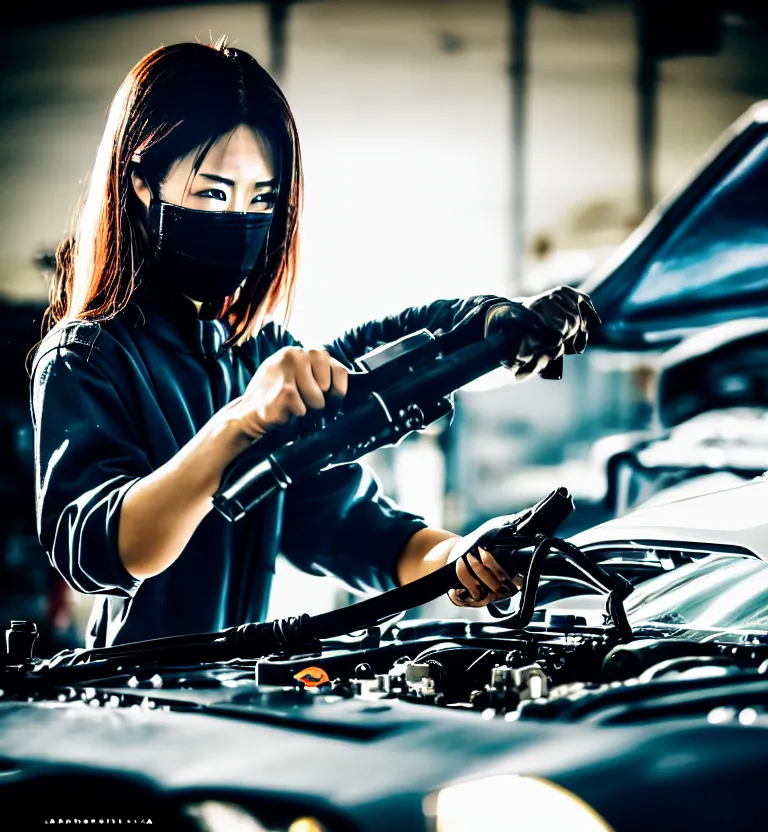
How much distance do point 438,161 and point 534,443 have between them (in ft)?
3.49

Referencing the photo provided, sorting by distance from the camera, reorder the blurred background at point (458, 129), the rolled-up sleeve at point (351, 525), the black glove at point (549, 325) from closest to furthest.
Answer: the black glove at point (549, 325) → the rolled-up sleeve at point (351, 525) → the blurred background at point (458, 129)

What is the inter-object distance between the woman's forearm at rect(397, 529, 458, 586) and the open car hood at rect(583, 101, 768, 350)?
0.78m

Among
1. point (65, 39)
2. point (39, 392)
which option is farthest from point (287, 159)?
point (65, 39)

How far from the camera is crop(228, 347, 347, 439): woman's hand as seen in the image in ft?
6.85

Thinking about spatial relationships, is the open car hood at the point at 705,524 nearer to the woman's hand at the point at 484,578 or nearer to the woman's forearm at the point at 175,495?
the woman's hand at the point at 484,578

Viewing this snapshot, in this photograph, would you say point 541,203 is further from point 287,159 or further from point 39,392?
point 39,392

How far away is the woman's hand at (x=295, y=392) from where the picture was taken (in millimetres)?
2088

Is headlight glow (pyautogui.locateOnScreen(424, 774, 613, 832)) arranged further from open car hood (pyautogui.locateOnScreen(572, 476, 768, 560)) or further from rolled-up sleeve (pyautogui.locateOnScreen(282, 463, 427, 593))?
rolled-up sleeve (pyautogui.locateOnScreen(282, 463, 427, 593))

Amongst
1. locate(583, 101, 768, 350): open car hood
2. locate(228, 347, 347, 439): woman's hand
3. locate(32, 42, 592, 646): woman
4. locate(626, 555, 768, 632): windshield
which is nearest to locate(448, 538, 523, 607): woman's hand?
locate(32, 42, 592, 646): woman

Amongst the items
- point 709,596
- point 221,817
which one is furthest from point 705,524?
point 221,817

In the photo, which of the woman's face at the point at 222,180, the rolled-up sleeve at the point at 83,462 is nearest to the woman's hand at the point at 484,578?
the rolled-up sleeve at the point at 83,462

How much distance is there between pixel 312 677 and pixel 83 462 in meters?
0.78

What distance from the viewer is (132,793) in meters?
1.24

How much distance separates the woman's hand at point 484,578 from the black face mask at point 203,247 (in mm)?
820
